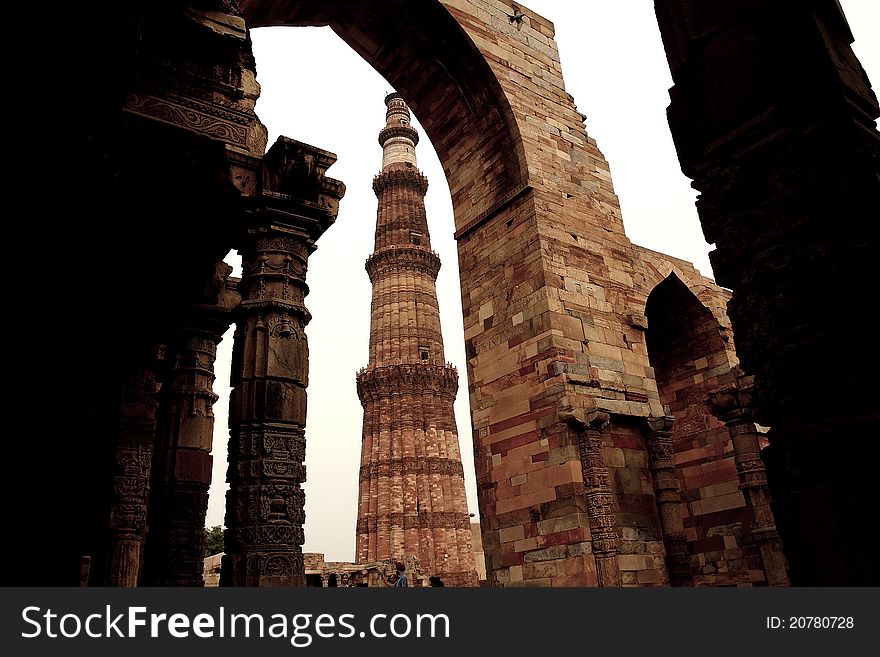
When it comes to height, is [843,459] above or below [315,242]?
below

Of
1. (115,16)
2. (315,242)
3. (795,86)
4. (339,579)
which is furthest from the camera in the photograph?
(339,579)

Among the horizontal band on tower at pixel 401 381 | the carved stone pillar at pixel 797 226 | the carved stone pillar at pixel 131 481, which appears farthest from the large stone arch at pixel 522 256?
the horizontal band on tower at pixel 401 381

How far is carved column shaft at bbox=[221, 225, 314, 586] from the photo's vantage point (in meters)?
3.68

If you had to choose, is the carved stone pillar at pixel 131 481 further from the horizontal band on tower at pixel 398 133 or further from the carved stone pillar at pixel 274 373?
the horizontal band on tower at pixel 398 133


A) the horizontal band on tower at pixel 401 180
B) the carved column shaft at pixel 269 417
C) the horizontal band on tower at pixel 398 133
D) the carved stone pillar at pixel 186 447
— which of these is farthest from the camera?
the horizontal band on tower at pixel 398 133

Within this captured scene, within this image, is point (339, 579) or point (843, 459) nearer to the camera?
point (843, 459)

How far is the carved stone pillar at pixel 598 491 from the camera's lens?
6.43 meters

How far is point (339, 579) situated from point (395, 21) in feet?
41.4

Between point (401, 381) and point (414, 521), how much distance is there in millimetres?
5143

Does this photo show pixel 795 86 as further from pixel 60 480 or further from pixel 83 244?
pixel 60 480

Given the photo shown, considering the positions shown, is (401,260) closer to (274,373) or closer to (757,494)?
(757,494)

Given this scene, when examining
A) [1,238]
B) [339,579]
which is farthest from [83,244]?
[339,579]

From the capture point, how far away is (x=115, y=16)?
63.9 inches

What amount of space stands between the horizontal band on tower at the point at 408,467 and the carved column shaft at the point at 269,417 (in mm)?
19214
